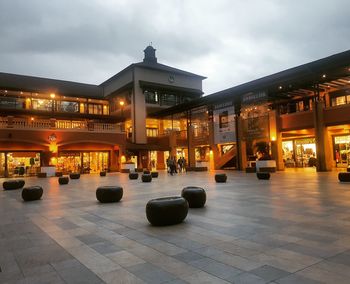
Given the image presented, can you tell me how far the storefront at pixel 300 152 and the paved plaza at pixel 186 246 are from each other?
1162 inches

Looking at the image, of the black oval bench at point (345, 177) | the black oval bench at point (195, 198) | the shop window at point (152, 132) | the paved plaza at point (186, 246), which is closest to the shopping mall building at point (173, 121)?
the shop window at point (152, 132)

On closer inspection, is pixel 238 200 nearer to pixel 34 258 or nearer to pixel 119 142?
pixel 34 258

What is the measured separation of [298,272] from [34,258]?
13.8ft

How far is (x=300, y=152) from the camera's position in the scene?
38.8 meters

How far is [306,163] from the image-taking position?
38.1 m

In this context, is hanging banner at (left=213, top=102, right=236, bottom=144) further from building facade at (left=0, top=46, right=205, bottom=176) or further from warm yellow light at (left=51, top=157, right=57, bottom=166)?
A: warm yellow light at (left=51, top=157, right=57, bottom=166)

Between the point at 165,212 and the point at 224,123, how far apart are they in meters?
30.8

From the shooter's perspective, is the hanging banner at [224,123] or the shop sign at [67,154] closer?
the hanging banner at [224,123]

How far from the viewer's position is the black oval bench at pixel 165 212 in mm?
7531

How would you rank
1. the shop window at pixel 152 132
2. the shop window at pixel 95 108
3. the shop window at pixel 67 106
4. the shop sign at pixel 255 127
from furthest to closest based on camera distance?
the shop window at pixel 152 132
the shop window at pixel 95 108
the shop window at pixel 67 106
the shop sign at pixel 255 127

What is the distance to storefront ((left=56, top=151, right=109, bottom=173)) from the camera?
38000mm

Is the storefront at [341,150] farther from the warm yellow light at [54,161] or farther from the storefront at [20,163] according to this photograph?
the storefront at [20,163]

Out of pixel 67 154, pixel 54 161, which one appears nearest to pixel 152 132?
pixel 67 154

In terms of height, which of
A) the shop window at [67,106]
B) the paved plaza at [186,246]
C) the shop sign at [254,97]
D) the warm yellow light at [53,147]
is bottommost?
the paved plaza at [186,246]
